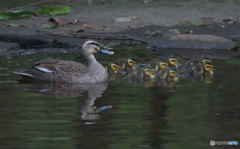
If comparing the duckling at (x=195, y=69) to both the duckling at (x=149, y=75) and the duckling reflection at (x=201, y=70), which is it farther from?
the duckling at (x=149, y=75)

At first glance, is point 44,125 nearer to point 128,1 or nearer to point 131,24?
point 131,24

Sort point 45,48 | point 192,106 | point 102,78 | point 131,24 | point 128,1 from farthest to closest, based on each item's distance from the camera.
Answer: point 128,1
point 131,24
point 45,48
point 102,78
point 192,106

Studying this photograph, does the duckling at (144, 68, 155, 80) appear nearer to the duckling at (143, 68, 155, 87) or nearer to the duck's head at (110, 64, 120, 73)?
the duckling at (143, 68, 155, 87)

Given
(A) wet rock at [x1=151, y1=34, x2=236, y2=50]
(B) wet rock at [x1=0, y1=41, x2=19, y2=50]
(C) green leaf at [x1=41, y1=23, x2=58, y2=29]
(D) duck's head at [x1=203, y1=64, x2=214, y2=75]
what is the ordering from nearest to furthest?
(D) duck's head at [x1=203, y1=64, x2=214, y2=75]
(B) wet rock at [x1=0, y1=41, x2=19, y2=50]
(A) wet rock at [x1=151, y1=34, x2=236, y2=50]
(C) green leaf at [x1=41, y1=23, x2=58, y2=29]

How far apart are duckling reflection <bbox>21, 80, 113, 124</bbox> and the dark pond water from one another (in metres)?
0.01

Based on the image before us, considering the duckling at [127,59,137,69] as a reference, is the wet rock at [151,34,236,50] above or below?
below

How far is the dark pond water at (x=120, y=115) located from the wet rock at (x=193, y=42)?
363 centimetres

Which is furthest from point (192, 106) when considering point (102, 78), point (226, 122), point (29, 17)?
point (29, 17)

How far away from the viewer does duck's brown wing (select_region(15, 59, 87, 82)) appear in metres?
14.2

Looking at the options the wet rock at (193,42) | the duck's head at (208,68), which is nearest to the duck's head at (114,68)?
the duck's head at (208,68)

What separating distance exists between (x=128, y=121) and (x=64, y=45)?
26.5ft

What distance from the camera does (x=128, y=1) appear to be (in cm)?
2244

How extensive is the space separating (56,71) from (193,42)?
464 cm

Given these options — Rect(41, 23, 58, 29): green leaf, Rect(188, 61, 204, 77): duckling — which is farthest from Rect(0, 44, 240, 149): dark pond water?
Rect(41, 23, 58, 29): green leaf
